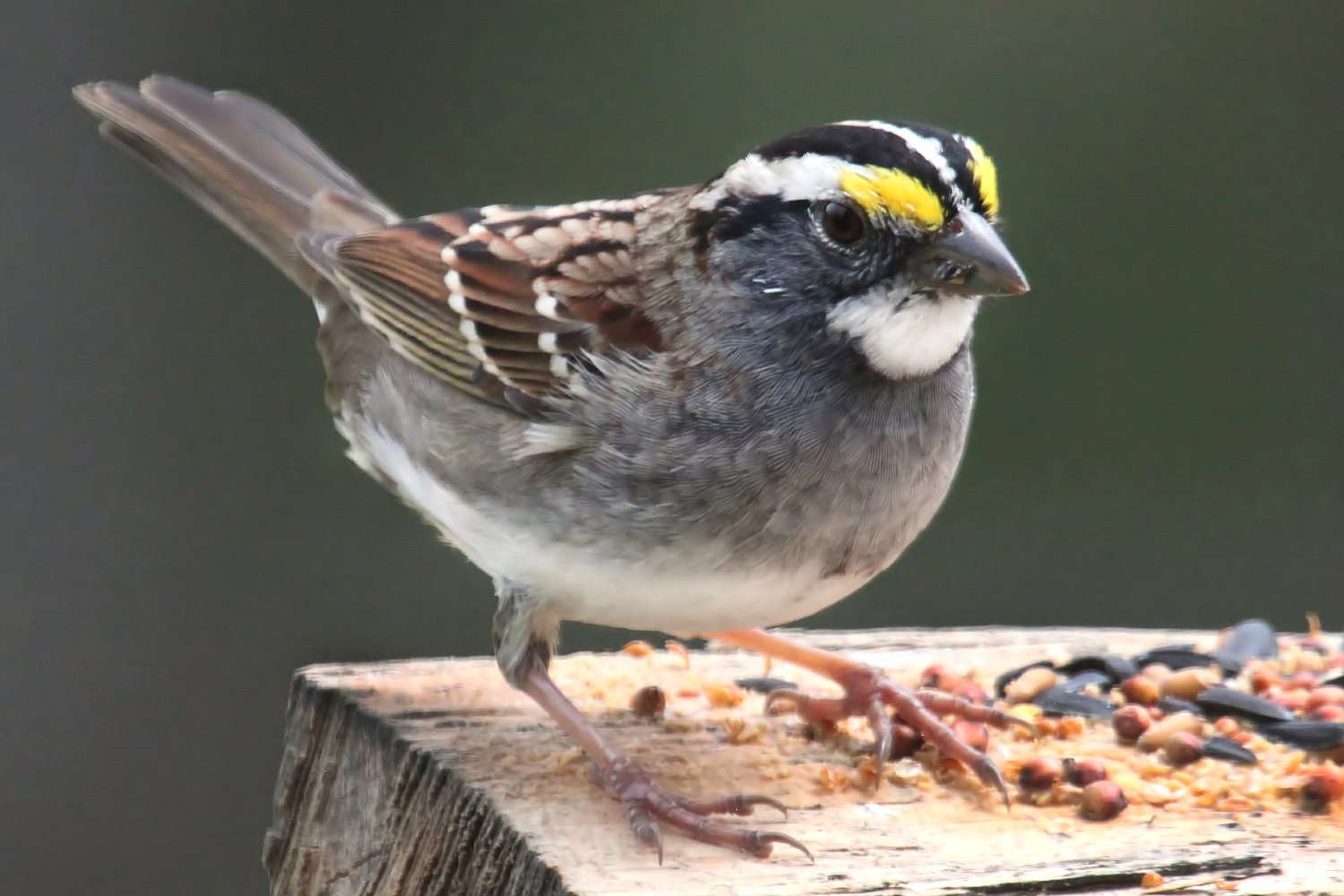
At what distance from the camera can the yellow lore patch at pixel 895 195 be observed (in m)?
2.78

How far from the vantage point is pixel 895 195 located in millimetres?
2791

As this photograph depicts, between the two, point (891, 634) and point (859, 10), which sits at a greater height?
point (859, 10)

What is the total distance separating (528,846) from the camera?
2611mm

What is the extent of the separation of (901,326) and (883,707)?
657 mm

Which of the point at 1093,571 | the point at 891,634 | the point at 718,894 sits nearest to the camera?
the point at 718,894

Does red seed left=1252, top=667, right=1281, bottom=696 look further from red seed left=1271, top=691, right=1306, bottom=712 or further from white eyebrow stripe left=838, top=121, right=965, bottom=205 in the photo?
white eyebrow stripe left=838, top=121, right=965, bottom=205

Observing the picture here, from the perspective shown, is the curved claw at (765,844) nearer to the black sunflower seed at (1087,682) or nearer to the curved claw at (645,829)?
the curved claw at (645,829)

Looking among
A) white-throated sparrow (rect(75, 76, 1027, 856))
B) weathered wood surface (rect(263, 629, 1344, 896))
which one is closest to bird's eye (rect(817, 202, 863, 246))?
white-throated sparrow (rect(75, 76, 1027, 856))

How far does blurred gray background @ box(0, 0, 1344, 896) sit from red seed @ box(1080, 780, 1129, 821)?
247 cm

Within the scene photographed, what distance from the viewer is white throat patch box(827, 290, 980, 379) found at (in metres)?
2.90

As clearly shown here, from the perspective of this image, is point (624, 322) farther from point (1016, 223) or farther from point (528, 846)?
point (1016, 223)

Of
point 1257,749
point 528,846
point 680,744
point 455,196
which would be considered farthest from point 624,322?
point 455,196

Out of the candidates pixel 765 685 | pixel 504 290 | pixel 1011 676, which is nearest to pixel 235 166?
pixel 504 290

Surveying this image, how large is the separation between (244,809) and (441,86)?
214 centimetres
